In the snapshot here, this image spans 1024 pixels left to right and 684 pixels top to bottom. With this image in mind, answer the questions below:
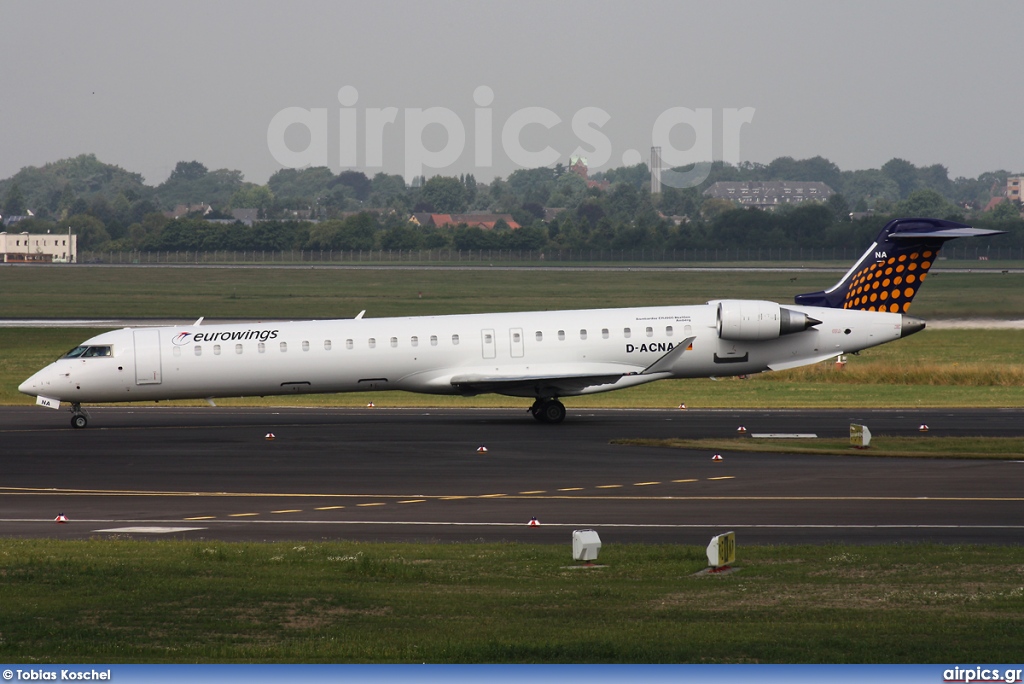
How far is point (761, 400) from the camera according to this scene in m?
44.2

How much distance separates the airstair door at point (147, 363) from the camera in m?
36.1

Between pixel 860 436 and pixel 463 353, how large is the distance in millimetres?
11691

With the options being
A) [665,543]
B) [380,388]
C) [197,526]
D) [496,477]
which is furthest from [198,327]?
[665,543]

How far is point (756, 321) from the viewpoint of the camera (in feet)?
120

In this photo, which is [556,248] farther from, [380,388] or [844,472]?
[844,472]

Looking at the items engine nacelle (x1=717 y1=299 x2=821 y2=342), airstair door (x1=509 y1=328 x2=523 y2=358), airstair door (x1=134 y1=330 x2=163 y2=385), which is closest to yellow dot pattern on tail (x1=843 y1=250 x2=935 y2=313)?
engine nacelle (x1=717 y1=299 x2=821 y2=342)

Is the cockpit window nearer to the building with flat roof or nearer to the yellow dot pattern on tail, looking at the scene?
the yellow dot pattern on tail

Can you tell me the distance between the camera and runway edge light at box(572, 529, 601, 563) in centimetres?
1605

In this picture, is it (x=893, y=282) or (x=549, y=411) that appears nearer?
(x=549, y=411)

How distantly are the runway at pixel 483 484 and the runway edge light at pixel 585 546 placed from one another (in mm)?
2624

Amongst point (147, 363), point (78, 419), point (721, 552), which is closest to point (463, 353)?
point (147, 363)

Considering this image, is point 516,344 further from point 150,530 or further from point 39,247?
point 39,247

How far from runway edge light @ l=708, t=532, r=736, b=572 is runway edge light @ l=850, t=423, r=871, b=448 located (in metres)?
15.1

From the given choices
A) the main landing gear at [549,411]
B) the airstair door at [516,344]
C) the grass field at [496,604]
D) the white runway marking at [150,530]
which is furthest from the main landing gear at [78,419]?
the grass field at [496,604]
